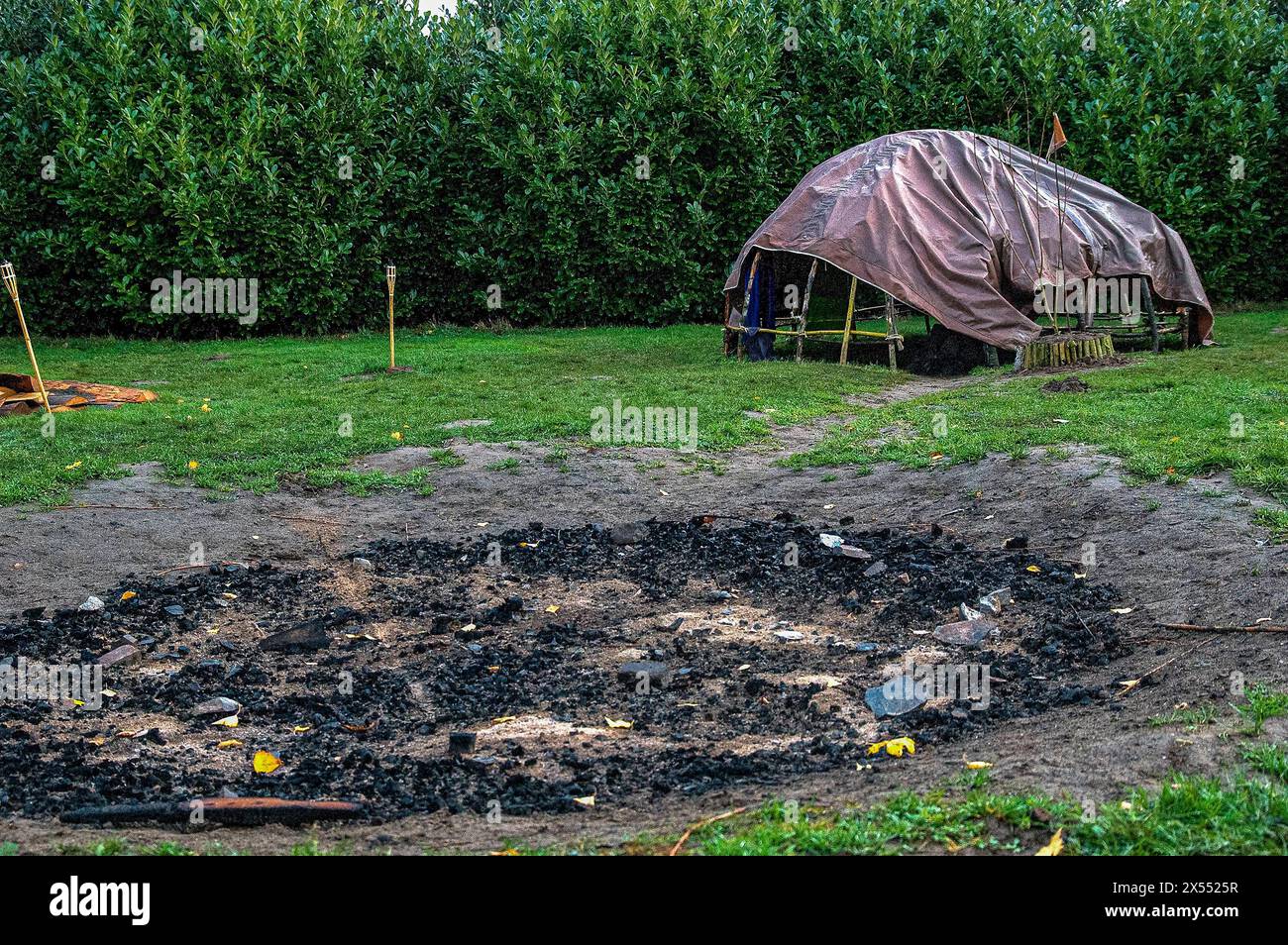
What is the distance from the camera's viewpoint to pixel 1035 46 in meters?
17.7

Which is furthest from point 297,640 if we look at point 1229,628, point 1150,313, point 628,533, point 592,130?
point 592,130

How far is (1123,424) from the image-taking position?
8.88 m

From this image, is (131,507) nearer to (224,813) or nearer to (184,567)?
(184,567)

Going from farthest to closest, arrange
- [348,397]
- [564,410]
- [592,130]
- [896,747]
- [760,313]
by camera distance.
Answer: [592,130]
[760,313]
[348,397]
[564,410]
[896,747]

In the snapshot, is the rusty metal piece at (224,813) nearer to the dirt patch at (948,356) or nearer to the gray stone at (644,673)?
the gray stone at (644,673)

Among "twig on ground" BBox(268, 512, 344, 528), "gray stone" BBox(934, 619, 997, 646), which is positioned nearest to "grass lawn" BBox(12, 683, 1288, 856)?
"gray stone" BBox(934, 619, 997, 646)

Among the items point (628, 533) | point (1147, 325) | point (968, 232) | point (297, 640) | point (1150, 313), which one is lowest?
point (297, 640)

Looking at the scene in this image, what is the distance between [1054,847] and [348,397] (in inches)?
377

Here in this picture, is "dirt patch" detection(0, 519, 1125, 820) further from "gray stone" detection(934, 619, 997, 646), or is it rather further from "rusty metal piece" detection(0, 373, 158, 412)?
"rusty metal piece" detection(0, 373, 158, 412)

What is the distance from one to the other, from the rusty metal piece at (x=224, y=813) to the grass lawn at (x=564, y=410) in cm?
463

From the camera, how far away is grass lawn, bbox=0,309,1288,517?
27.8 ft

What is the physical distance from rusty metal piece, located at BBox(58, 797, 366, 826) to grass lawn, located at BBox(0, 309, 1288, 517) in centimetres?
463

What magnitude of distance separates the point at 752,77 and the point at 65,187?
963 cm

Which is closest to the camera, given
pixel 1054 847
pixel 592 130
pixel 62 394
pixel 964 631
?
pixel 1054 847
